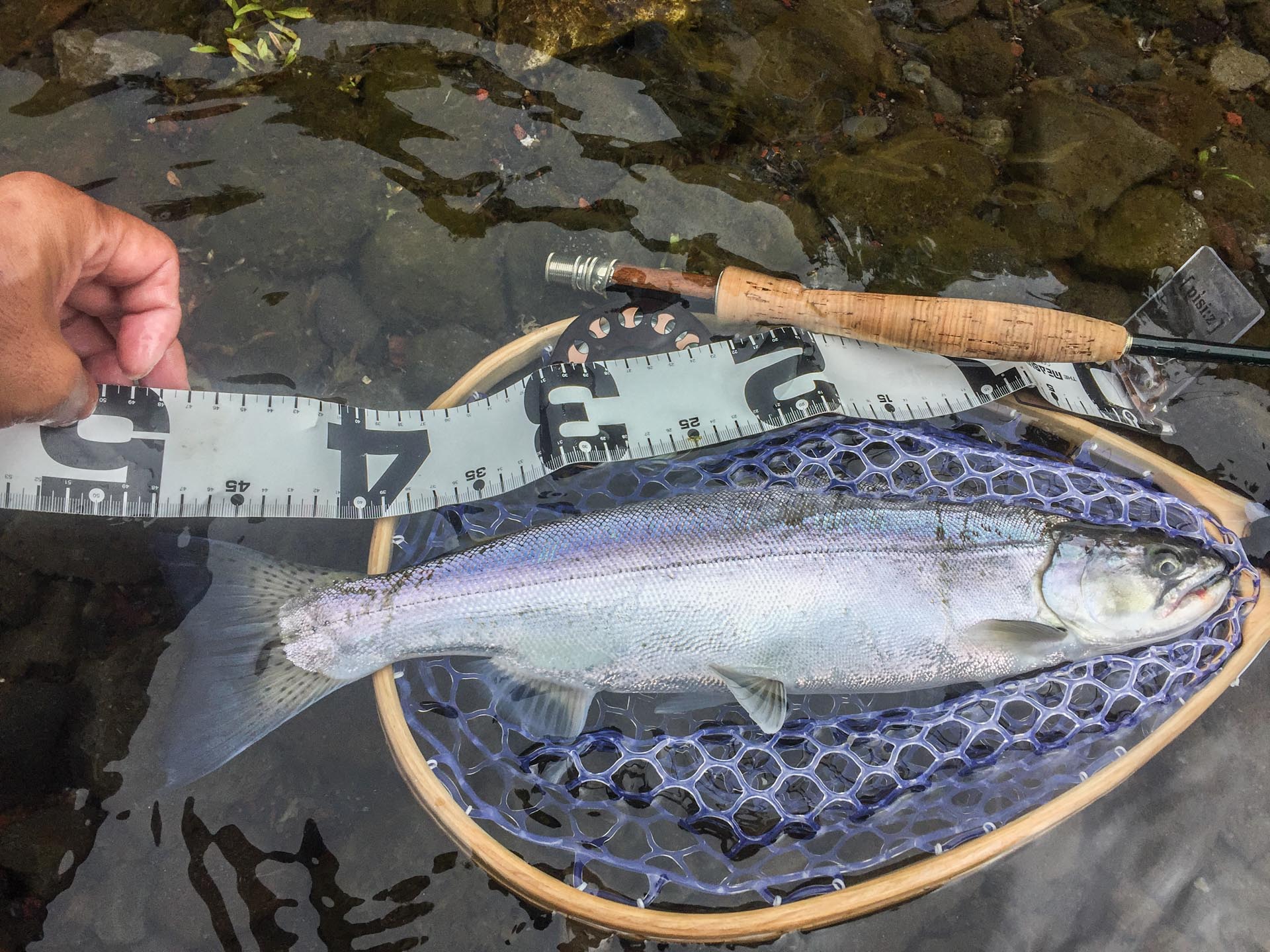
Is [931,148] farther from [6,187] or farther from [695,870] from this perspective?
[6,187]

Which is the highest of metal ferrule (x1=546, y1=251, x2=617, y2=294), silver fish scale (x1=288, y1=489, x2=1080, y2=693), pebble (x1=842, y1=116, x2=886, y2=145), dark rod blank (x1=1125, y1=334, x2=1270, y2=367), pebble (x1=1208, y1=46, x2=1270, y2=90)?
pebble (x1=1208, y1=46, x2=1270, y2=90)

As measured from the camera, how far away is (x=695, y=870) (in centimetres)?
292

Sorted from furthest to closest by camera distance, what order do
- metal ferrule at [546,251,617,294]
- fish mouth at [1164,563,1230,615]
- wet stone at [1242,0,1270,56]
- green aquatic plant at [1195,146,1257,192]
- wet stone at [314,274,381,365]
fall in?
wet stone at [1242,0,1270,56]
green aquatic plant at [1195,146,1257,192]
wet stone at [314,274,381,365]
metal ferrule at [546,251,617,294]
fish mouth at [1164,563,1230,615]

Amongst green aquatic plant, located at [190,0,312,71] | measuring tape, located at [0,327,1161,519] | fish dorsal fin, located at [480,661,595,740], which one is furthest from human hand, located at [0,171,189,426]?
fish dorsal fin, located at [480,661,595,740]

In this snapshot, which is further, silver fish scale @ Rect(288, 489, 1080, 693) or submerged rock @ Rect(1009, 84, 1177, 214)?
submerged rock @ Rect(1009, 84, 1177, 214)

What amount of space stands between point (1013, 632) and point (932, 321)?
1.16 m

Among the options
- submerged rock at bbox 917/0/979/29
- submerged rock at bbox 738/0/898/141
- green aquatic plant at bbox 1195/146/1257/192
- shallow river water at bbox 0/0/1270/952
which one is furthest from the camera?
submerged rock at bbox 917/0/979/29

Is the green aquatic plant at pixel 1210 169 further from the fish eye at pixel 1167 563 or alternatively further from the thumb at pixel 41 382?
the thumb at pixel 41 382

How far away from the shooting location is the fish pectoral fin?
103 inches

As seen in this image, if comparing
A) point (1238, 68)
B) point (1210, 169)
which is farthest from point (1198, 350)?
point (1238, 68)

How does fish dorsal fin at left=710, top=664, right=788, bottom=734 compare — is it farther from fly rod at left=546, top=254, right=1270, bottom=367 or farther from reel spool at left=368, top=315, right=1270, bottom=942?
fly rod at left=546, top=254, right=1270, bottom=367

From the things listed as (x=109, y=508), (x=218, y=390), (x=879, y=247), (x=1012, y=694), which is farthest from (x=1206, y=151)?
(x=109, y=508)

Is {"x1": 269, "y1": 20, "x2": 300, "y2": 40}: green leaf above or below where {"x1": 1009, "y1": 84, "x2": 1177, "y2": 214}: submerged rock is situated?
below

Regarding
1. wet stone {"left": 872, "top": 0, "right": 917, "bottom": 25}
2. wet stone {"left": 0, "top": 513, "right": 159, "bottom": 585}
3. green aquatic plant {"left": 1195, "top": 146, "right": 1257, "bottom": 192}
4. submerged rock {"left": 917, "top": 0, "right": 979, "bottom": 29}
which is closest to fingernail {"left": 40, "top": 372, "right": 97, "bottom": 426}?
wet stone {"left": 0, "top": 513, "right": 159, "bottom": 585}
